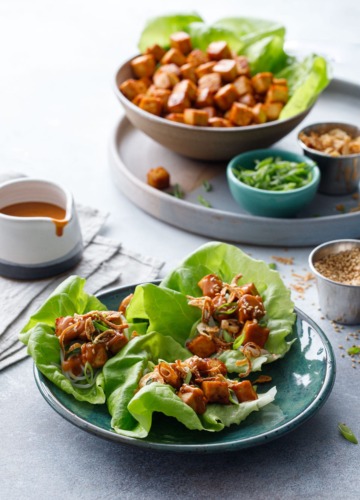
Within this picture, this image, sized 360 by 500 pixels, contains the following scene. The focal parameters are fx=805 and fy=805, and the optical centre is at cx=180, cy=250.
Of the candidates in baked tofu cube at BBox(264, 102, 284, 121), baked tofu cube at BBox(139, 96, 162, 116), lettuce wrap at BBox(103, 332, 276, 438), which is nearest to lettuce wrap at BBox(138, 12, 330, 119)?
baked tofu cube at BBox(264, 102, 284, 121)

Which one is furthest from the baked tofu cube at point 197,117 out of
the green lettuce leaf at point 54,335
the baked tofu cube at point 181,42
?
the green lettuce leaf at point 54,335

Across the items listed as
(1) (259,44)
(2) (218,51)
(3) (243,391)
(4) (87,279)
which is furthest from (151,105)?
(3) (243,391)

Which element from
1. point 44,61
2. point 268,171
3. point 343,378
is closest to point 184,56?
point 268,171

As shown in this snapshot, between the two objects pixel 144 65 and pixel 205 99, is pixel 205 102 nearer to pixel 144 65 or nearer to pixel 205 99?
pixel 205 99

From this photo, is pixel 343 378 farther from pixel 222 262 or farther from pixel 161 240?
pixel 161 240

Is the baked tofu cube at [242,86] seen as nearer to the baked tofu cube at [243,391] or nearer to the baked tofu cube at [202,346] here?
the baked tofu cube at [202,346]
